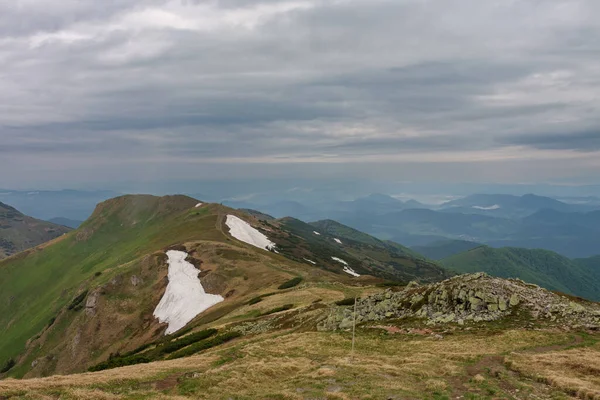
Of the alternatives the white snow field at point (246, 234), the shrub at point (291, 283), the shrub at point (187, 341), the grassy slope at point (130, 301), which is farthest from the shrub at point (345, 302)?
the white snow field at point (246, 234)

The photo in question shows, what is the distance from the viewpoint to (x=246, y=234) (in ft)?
503

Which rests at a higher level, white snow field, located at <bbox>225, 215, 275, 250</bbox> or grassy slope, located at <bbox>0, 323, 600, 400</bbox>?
white snow field, located at <bbox>225, 215, 275, 250</bbox>

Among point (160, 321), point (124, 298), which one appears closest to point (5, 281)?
point (124, 298)

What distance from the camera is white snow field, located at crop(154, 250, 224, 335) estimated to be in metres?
84.2

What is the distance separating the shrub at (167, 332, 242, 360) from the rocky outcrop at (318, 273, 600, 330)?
13.3 metres

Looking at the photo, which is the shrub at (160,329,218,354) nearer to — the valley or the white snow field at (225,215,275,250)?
the valley

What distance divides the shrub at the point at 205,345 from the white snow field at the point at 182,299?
105 feet

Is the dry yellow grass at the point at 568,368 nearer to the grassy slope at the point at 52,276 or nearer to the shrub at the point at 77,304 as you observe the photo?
the shrub at the point at 77,304

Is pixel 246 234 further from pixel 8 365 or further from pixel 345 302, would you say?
pixel 345 302

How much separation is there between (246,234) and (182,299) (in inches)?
2480

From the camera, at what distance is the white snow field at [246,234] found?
14725cm

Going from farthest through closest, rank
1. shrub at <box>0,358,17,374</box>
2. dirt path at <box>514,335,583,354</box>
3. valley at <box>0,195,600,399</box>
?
shrub at <box>0,358,17,374</box> → dirt path at <box>514,335,583,354</box> → valley at <box>0,195,600,399</box>

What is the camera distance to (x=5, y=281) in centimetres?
18400

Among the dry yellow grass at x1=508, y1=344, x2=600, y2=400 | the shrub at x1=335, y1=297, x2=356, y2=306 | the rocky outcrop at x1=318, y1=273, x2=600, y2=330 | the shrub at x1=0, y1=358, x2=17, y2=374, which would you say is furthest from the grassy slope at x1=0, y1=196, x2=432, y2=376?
the dry yellow grass at x1=508, y1=344, x2=600, y2=400
